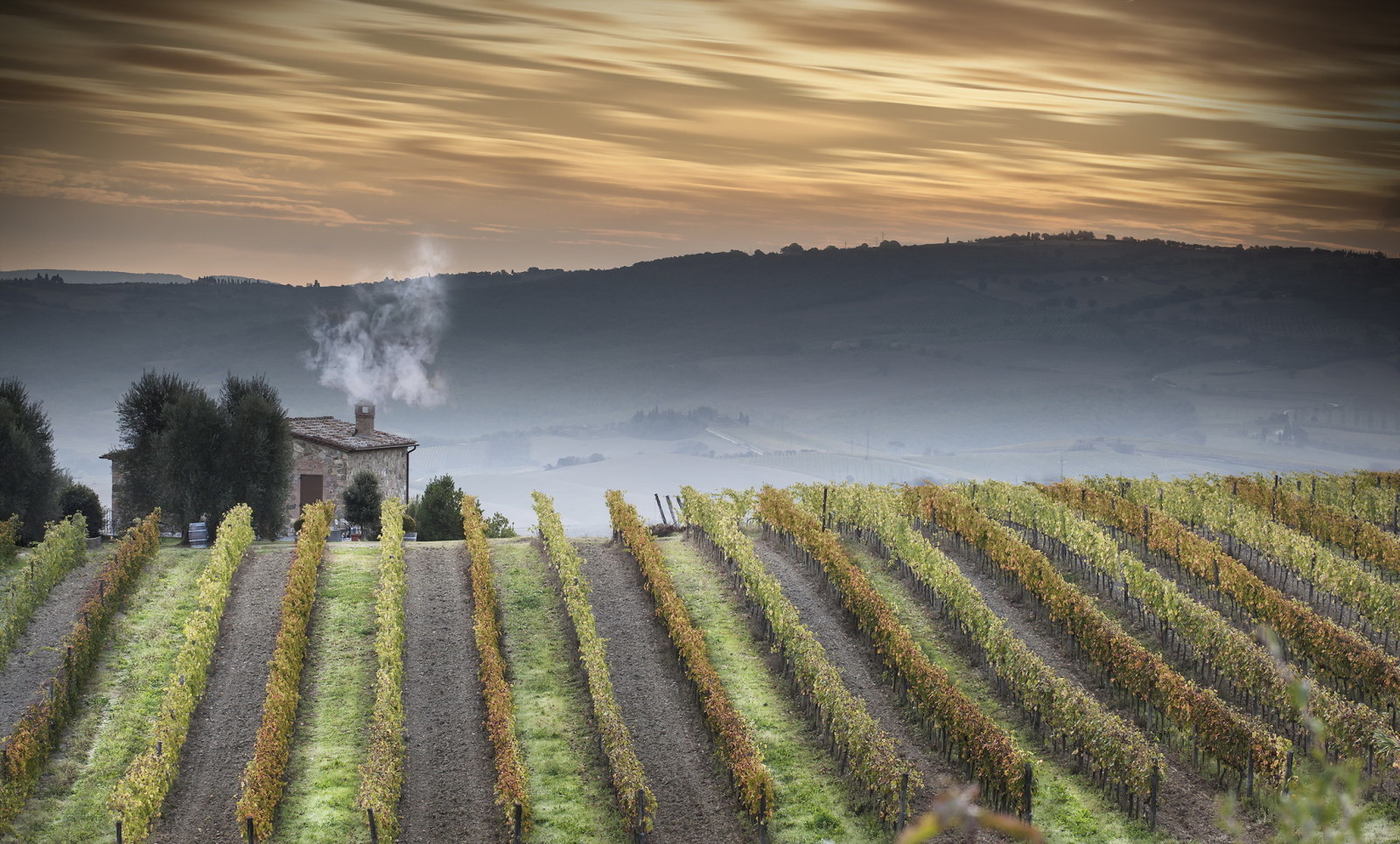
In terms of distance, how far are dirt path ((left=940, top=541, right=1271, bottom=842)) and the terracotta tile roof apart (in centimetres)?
2186

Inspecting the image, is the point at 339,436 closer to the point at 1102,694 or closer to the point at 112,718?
the point at 112,718

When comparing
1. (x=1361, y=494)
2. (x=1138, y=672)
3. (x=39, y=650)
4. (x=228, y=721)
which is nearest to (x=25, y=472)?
(x=39, y=650)

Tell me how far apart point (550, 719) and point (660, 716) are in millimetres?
2266

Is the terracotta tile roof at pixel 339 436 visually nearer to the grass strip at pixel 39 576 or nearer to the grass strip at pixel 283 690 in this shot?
the grass strip at pixel 283 690

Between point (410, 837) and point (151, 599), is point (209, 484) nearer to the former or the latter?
point (151, 599)

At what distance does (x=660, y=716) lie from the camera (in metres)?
26.3

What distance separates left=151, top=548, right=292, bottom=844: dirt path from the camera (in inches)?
868

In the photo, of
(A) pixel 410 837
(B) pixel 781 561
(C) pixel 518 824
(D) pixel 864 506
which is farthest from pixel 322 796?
(D) pixel 864 506

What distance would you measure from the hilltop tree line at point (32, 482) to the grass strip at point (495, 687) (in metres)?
14.2

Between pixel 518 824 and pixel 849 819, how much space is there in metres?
5.87

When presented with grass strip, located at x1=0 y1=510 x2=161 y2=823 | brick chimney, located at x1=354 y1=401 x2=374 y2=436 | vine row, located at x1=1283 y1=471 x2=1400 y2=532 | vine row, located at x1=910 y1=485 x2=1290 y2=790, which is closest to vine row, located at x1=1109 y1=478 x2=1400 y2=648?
vine row, located at x1=1283 y1=471 x2=1400 y2=532

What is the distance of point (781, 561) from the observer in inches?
1414

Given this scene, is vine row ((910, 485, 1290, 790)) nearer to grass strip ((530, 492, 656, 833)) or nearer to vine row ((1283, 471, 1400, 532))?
grass strip ((530, 492, 656, 833))

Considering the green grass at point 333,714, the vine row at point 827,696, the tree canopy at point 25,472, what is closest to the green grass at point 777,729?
the vine row at point 827,696
